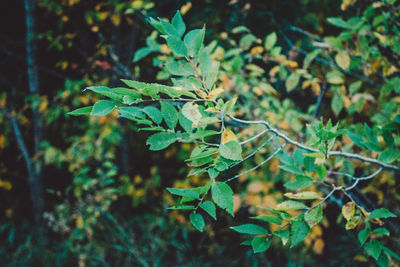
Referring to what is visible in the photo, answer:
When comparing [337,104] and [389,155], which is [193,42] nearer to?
[389,155]

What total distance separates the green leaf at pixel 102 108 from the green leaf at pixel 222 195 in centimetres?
26

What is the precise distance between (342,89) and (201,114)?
122 centimetres

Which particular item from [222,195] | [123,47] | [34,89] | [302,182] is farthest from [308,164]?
[34,89]

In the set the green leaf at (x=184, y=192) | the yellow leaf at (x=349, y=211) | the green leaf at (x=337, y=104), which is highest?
the green leaf at (x=184, y=192)

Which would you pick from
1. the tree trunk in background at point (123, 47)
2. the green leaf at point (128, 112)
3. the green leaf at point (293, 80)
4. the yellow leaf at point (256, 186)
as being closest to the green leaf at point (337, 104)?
the green leaf at point (293, 80)

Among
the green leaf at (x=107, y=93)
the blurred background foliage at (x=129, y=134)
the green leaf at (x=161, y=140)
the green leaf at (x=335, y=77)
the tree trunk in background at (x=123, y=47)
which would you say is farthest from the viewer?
the tree trunk in background at (x=123, y=47)

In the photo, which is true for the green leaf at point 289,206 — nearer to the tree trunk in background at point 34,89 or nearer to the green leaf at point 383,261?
the green leaf at point 383,261

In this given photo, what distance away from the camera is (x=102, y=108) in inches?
21.9

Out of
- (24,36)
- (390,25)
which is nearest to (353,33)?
(390,25)

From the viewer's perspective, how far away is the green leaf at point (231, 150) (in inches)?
21.7

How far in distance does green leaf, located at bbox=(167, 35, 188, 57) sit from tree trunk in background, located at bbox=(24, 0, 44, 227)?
1.94 meters

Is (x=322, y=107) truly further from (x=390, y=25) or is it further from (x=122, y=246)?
(x=122, y=246)

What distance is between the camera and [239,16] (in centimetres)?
197

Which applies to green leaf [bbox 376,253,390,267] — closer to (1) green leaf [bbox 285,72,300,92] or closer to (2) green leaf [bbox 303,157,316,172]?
(2) green leaf [bbox 303,157,316,172]
